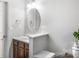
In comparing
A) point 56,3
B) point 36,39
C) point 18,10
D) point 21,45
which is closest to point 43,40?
point 36,39

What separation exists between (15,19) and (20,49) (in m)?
1.03

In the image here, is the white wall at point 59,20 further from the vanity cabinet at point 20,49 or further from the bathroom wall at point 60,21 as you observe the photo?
the vanity cabinet at point 20,49

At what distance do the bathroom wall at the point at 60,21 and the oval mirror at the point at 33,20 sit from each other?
6.3 inches

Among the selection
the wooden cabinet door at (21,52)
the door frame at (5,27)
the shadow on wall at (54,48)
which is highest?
the door frame at (5,27)

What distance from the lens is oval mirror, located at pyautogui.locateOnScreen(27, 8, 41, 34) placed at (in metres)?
3.56

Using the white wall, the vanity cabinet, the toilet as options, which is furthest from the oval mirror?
the toilet

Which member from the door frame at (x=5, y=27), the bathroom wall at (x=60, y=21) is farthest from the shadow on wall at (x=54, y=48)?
the door frame at (x=5, y=27)

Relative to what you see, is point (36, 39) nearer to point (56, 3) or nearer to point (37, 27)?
point (37, 27)

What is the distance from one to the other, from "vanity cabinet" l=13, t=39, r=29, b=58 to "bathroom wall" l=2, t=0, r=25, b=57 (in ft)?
1.23

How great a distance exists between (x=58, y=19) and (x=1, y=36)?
6.31ft

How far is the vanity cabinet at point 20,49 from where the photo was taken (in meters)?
3.34

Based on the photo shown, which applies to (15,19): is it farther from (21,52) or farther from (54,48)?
(54,48)

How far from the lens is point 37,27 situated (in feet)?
11.7

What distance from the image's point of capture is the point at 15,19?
405cm
